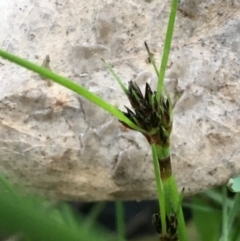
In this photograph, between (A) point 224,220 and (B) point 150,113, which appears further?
(A) point 224,220

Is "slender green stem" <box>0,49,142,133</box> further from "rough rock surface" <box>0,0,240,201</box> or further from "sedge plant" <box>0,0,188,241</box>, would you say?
"rough rock surface" <box>0,0,240,201</box>

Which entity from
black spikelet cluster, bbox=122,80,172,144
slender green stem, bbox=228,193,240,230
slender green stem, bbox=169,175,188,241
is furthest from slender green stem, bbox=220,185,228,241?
black spikelet cluster, bbox=122,80,172,144

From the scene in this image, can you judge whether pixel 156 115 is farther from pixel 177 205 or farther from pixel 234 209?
pixel 234 209

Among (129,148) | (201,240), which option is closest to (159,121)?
(129,148)

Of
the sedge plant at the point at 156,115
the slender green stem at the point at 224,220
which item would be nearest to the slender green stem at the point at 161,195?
the sedge plant at the point at 156,115

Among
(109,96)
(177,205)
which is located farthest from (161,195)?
(109,96)

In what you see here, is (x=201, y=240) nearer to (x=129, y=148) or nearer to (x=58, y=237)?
(x=129, y=148)
